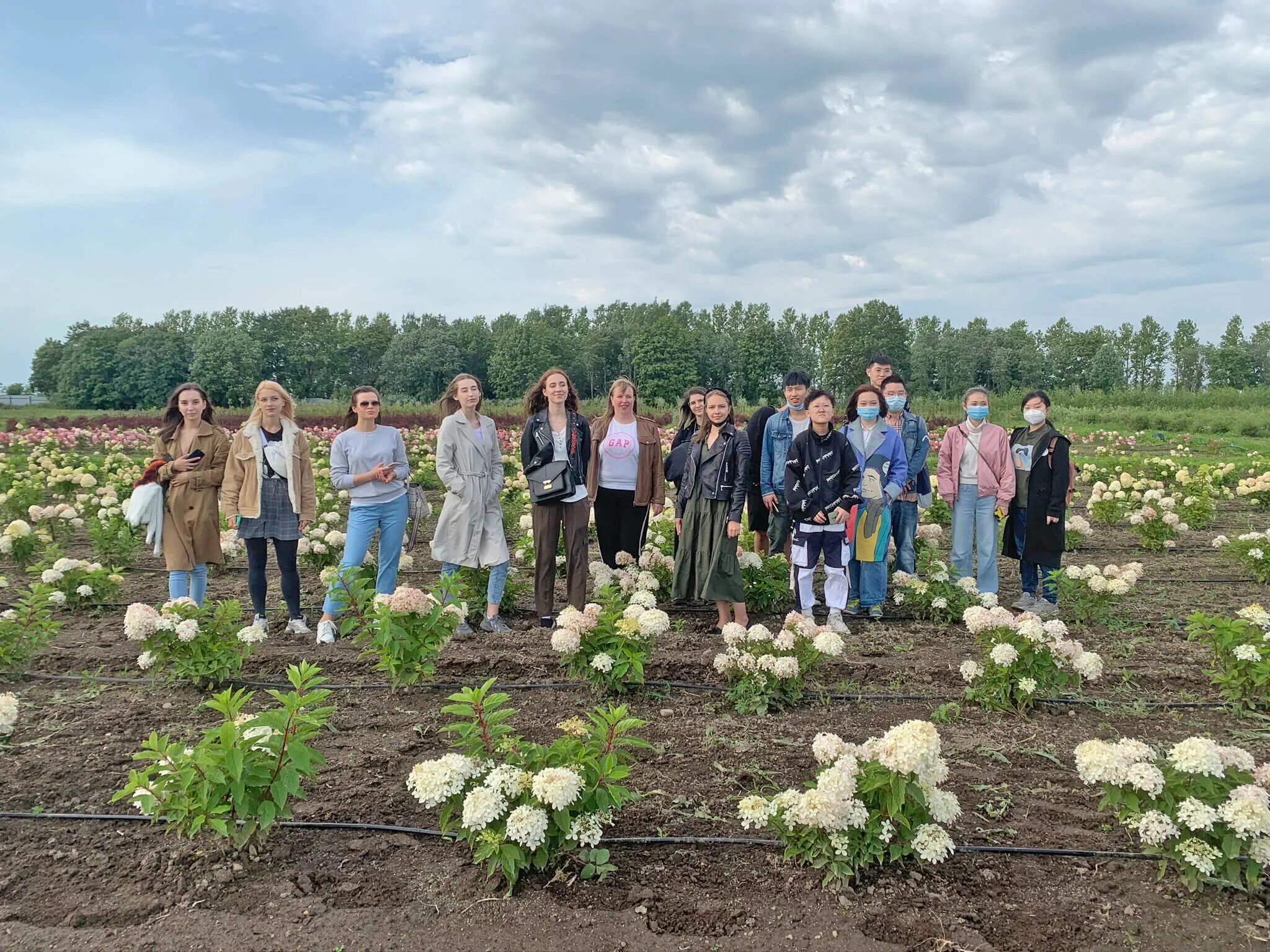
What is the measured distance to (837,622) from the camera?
224 inches

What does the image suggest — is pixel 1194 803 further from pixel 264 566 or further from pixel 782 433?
pixel 264 566

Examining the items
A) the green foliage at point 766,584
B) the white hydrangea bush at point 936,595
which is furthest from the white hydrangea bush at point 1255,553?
the green foliage at point 766,584

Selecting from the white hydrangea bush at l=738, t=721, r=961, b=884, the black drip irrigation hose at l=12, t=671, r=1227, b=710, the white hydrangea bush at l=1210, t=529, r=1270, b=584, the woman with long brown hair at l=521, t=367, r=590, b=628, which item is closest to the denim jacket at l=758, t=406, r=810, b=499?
the woman with long brown hair at l=521, t=367, r=590, b=628

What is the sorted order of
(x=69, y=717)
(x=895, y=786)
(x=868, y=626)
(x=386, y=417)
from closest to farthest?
1. (x=895, y=786)
2. (x=69, y=717)
3. (x=868, y=626)
4. (x=386, y=417)

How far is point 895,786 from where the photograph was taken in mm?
A: 2588

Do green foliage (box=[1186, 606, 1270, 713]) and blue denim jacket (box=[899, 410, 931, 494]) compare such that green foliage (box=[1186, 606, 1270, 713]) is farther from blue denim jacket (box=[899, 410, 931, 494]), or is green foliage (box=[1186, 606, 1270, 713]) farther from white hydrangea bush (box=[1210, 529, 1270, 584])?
white hydrangea bush (box=[1210, 529, 1270, 584])

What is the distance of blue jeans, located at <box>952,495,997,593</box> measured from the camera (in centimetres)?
646

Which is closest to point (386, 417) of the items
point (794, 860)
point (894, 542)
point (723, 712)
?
point (894, 542)

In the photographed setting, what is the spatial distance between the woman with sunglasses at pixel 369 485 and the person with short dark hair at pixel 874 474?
340 cm

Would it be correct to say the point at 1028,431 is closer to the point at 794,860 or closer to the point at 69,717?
the point at 794,860

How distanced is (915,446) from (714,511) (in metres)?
2.08

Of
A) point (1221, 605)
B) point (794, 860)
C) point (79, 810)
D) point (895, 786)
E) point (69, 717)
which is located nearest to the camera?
point (895, 786)

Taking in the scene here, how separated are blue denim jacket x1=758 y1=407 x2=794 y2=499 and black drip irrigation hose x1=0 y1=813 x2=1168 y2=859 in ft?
11.9

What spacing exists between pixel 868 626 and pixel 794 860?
351cm
